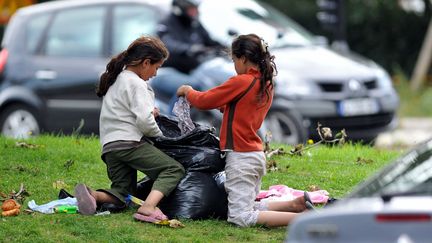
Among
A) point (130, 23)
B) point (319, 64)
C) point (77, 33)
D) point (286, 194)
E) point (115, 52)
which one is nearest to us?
point (286, 194)

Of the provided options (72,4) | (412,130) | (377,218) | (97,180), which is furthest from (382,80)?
(377,218)

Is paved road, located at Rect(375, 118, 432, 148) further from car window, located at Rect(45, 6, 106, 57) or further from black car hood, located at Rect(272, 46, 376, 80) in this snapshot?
car window, located at Rect(45, 6, 106, 57)

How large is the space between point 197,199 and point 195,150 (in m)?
0.32

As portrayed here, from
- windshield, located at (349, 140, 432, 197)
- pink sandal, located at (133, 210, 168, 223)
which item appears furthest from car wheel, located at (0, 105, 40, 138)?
windshield, located at (349, 140, 432, 197)

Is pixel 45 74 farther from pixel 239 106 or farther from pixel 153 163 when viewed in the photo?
pixel 239 106

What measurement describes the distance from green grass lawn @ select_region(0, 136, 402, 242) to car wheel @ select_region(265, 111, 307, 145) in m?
1.97

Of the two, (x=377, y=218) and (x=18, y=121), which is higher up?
(x=377, y=218)

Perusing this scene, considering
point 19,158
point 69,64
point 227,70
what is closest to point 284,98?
point 227,70

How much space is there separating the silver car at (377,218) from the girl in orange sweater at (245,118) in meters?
2.34

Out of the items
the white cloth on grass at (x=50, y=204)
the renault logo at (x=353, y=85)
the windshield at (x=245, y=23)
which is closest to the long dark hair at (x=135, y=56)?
the white cloth on grass at (x=50, y=204)

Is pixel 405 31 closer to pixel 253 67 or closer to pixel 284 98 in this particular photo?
pixel 284 98

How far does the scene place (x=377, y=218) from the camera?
408 cm

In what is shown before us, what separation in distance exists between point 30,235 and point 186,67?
242 inches

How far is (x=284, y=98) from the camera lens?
12.2 metres
